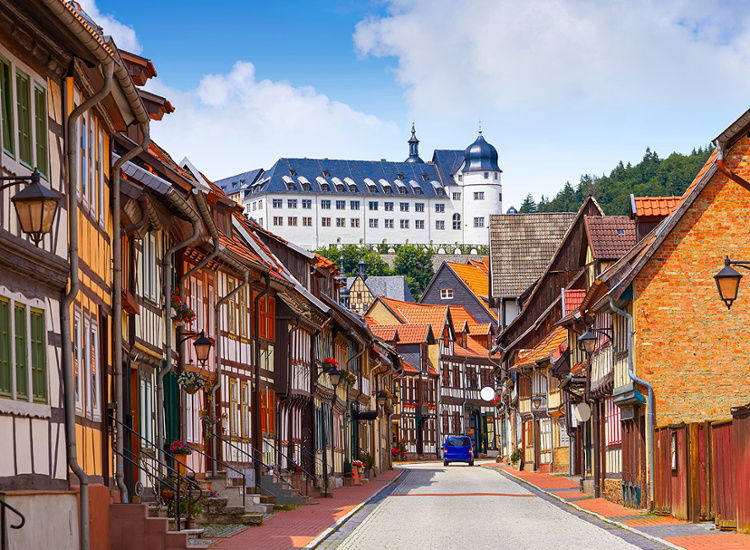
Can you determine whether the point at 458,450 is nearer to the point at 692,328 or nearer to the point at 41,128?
the point at 692,328

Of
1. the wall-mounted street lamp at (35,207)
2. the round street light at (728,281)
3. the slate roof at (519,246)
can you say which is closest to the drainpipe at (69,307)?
the wall-mounted street lamp at (35,207)

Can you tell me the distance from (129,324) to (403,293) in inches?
4735

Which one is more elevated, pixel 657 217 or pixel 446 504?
pixel 657 217

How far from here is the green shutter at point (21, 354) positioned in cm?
1396

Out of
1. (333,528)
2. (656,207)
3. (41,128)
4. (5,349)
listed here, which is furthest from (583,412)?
(5,349)

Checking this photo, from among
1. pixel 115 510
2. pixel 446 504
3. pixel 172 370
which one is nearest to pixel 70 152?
pixel 115 510

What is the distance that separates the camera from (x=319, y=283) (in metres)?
50.8

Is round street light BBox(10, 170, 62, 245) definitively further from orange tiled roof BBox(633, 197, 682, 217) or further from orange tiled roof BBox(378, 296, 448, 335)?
orange tiled roof BBox(378, 296, 448, 335)

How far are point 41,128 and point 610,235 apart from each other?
2813 cm

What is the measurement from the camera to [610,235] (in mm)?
41344

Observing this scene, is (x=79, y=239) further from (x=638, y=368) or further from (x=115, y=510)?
(x=638, y=368)

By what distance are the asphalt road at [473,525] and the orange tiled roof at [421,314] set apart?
206 ft

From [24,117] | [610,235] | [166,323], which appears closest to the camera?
[24,117]

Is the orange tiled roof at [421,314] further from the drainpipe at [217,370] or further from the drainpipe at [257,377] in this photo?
the drainpipe at [217,370]
